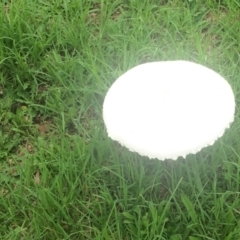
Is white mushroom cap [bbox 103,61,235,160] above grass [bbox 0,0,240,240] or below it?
above

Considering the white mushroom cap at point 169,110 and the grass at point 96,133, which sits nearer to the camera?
the white mushroom cap at point 169,110

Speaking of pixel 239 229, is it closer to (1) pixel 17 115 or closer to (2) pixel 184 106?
(2) pixel 184 106

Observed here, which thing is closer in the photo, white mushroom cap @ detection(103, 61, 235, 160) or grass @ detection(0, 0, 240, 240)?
white mushroom cap @ detection(103, 61, 235, 160)

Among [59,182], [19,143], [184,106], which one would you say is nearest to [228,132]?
[184,106]

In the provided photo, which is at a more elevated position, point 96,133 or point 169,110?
point 169,110

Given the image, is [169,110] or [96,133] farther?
[96,133]

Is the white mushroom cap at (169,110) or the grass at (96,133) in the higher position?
the white mushroom cap at (169,110)
